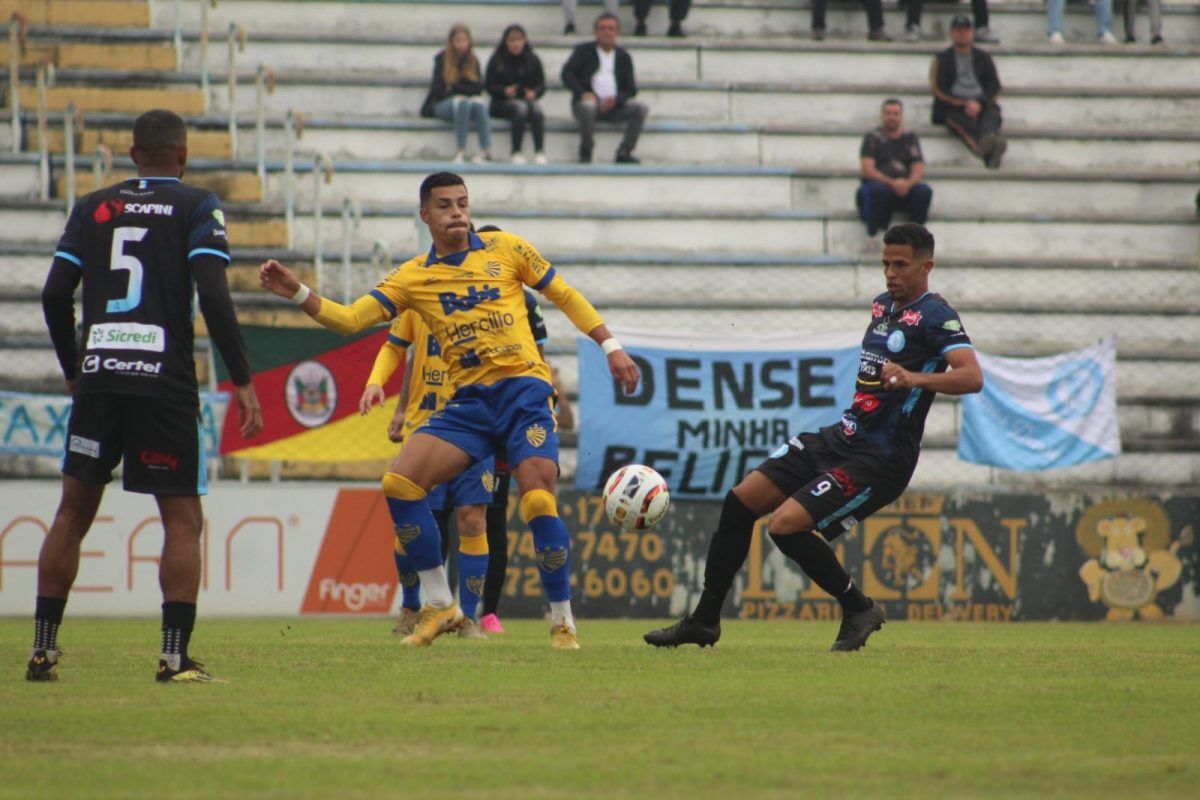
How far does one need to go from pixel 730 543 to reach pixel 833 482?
662mm

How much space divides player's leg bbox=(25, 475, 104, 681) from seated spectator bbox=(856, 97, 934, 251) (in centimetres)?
1322

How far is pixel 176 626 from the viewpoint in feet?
23.2

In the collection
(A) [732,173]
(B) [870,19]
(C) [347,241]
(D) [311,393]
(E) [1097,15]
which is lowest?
(D) [311,393]

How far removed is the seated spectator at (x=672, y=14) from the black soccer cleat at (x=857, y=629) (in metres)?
13.4

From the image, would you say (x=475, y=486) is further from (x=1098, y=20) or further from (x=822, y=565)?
(x=1098, y=20)

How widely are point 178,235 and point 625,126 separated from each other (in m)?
13.7

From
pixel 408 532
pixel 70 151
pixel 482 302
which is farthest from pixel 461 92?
pixel 408 532

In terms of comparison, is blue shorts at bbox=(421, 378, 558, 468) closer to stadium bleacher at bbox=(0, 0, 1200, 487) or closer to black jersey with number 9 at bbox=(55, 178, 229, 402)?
black jersey with number 9 at bbox=(55, 178, 229, 402)

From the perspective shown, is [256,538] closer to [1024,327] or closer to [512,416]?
[512,416]

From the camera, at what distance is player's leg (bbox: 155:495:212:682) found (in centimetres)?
704

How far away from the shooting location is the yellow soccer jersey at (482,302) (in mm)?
9086

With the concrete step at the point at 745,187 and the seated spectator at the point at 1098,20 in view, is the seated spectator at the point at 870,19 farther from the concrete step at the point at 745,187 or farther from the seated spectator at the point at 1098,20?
the seated spectator at the point at 1098,20

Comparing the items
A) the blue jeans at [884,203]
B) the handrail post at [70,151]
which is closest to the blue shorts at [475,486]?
the handrail post at [70,151]

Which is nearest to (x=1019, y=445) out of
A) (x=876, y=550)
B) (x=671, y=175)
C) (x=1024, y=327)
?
(x=876, y=550)
